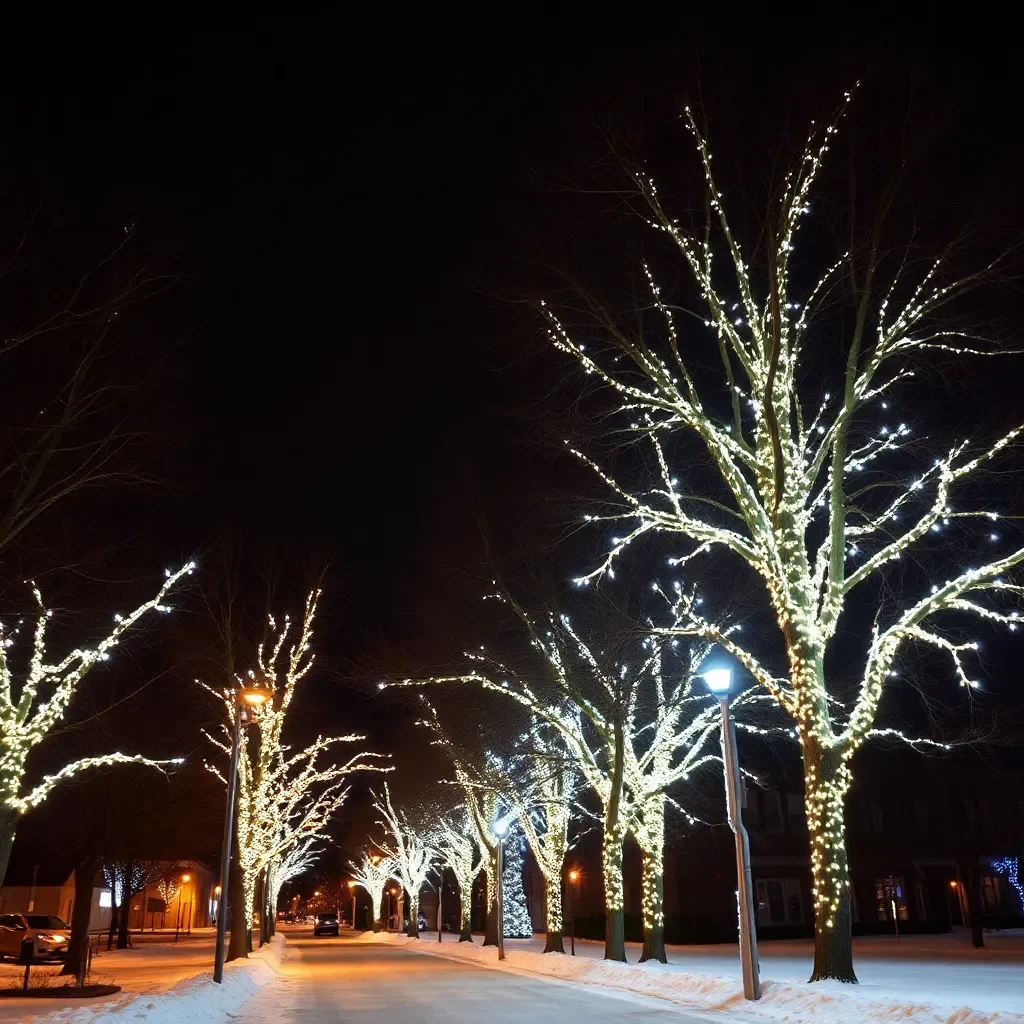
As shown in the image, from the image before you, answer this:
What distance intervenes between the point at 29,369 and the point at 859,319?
13.1 metres

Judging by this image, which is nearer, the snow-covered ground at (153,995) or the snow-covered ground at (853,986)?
the snow-covered ground at (853,986)

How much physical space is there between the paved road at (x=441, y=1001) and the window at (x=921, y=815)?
28.7 m

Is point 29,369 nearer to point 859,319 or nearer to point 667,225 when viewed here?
point 667,225

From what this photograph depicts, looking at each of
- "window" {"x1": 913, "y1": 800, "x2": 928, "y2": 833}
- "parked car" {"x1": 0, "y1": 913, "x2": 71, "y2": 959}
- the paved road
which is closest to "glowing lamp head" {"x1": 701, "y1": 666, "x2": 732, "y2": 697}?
the paved road

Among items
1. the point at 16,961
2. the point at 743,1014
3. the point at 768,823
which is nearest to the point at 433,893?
the point at 768,823

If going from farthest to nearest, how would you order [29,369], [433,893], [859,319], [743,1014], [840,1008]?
[433,893], [29,369], [859,319], [743,1014], [840,1008]

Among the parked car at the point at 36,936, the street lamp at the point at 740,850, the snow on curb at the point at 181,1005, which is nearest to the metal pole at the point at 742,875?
the street lamp at the point at 740,850

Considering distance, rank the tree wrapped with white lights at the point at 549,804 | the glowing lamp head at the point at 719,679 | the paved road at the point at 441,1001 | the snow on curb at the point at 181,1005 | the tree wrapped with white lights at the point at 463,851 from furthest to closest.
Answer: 1. the tree wrapped with white lights at the point at 463,851
2. the tree wrapped with white lights at the point at 549,804
3. the glowing lamp head at the point at 719,679
4. the paved road at the point at 441,1001
5. the snow on curb at the point at 181,1005

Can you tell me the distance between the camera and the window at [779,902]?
43.4 m

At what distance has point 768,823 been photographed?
4509cm

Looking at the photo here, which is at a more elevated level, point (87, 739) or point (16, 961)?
point (87, 739)

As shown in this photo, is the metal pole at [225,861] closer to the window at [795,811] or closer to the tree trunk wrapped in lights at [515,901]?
the window at [795,811]

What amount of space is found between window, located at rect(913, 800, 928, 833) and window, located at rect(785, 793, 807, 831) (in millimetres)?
5860

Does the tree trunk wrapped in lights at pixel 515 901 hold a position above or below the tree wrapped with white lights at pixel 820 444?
below
